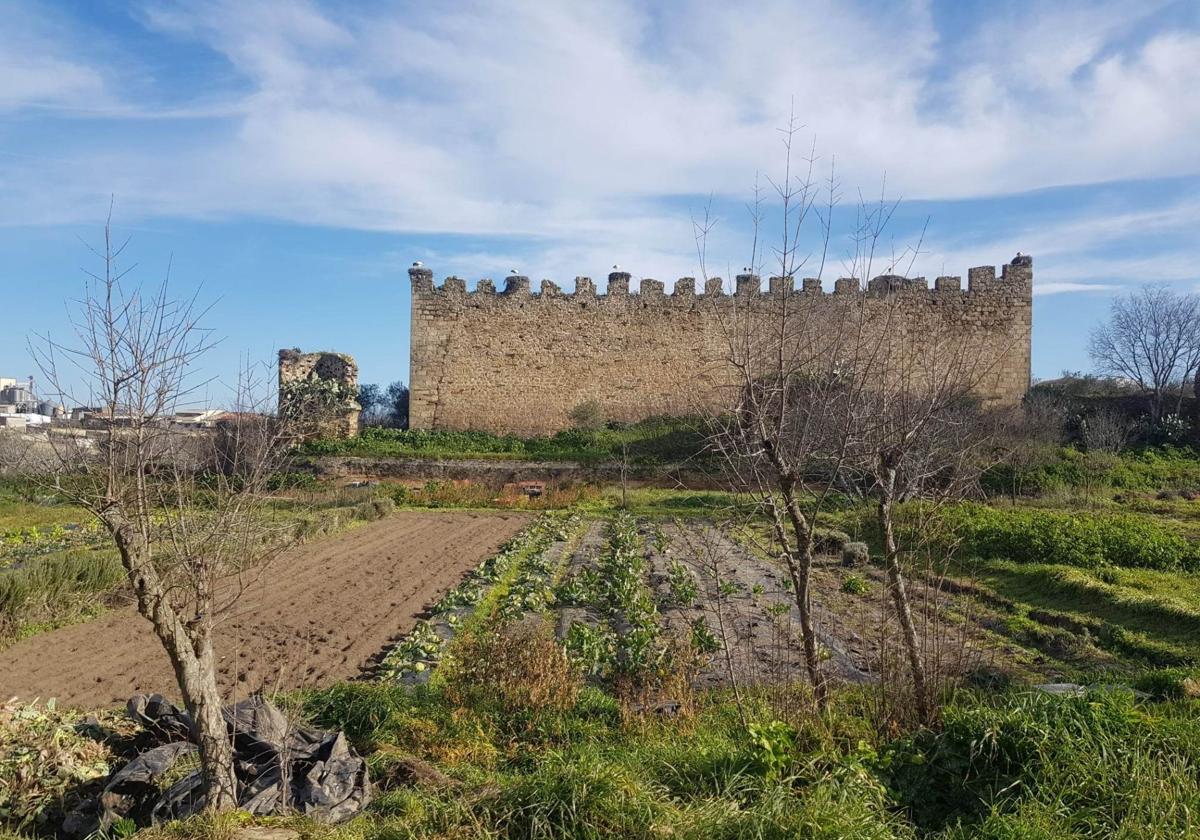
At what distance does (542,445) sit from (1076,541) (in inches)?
732

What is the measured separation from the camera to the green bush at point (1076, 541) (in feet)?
40.6

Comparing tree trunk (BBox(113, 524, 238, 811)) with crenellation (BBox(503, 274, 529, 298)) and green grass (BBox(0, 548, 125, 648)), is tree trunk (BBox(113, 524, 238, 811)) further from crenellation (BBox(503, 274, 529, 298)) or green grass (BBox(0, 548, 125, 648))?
crenellation (BBox(503, 274, 529, 298))

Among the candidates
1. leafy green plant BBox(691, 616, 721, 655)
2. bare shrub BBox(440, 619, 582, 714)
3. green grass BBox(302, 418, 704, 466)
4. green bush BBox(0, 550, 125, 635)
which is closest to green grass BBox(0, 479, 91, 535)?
green grass BBox(302, 418, 704, 466)

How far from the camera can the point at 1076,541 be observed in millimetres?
13117

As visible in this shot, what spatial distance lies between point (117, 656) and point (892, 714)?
7522mm

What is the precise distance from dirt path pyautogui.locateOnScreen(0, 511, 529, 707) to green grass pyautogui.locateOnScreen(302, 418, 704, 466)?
12602mm

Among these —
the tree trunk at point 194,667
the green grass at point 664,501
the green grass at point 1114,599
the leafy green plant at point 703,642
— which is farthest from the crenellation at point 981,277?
the tree trunk at point 194,667

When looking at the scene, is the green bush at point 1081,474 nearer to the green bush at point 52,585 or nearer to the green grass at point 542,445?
the green grass at point 542,445

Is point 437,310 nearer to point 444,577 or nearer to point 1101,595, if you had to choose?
point 444,577

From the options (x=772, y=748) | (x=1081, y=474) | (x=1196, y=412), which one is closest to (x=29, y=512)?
(x=772, y=748)

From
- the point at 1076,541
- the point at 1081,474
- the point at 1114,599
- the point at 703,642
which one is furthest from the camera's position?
the point at 1081,474

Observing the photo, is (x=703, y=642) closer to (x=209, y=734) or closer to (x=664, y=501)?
(x=209, y=734)

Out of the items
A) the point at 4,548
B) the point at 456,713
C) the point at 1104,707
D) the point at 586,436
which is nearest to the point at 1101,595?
the point at 1104,707

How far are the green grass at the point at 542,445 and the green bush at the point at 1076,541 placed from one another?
1284cm
